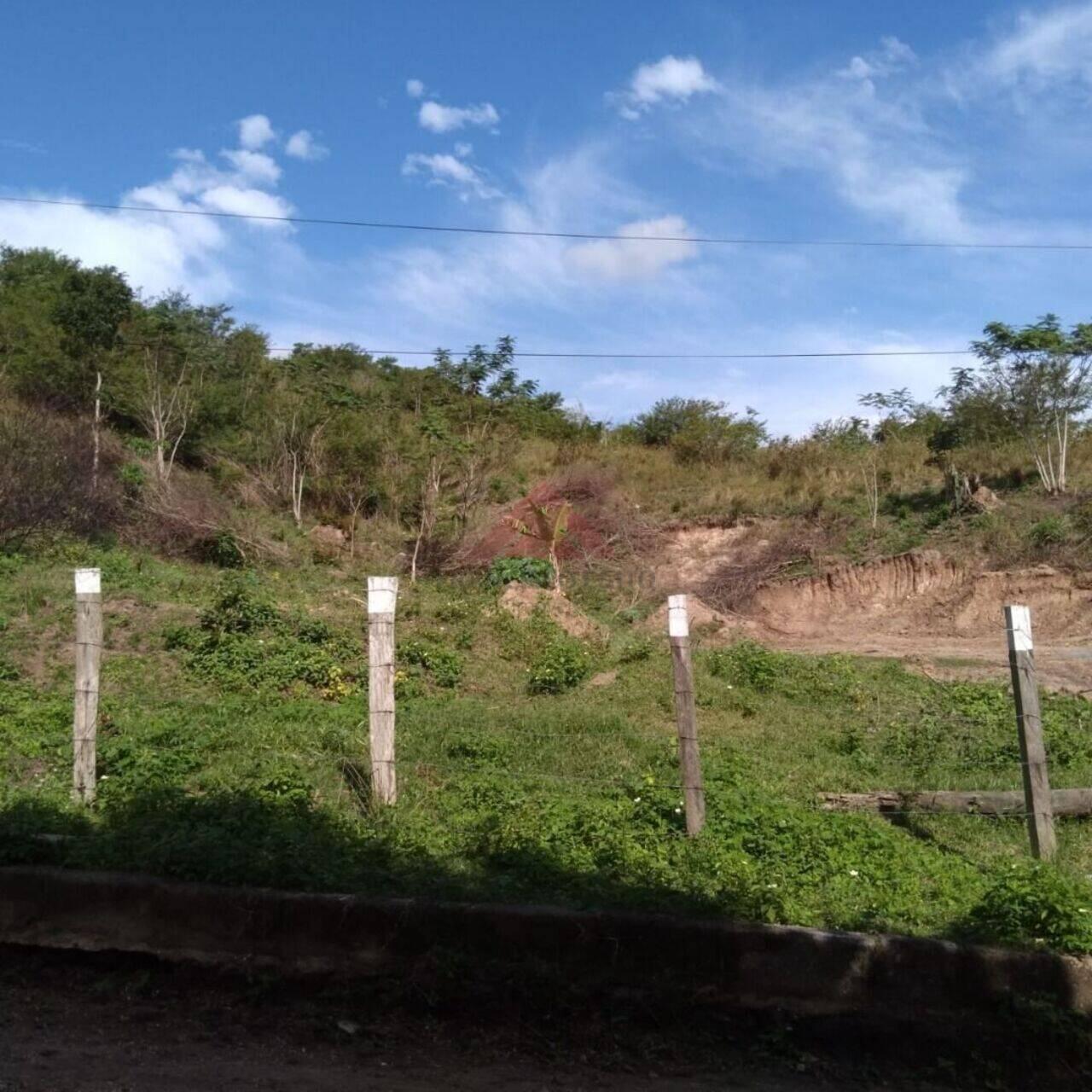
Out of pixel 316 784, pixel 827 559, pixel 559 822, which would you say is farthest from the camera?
pixel 827 559

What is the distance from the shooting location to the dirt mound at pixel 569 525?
22094 millimetres

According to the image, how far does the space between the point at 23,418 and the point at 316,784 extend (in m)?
14.5

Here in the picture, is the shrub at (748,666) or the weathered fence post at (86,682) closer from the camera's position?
the weathered fence post at (86,682)

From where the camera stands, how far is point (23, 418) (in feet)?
62.6

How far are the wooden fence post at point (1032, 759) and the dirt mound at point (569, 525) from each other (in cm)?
1353

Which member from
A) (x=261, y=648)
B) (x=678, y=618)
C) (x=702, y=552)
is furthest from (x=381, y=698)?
(x=702, y=552)

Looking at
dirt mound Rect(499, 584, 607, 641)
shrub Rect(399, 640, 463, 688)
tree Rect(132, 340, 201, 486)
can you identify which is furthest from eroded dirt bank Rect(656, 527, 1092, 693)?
tree Rect(132, 340, 201, 486)

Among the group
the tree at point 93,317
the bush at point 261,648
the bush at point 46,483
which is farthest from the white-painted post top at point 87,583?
the tree at point 93,317

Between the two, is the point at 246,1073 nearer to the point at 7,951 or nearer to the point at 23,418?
the point at 7,951

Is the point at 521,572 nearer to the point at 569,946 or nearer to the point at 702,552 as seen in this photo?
the point at 702,552

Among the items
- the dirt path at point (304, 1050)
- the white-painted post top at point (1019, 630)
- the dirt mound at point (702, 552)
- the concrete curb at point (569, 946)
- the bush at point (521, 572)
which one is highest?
the dirt mound at point (702, 552)

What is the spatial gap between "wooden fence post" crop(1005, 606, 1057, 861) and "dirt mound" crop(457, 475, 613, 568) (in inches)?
533

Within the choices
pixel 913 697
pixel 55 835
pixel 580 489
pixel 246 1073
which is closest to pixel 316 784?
pixel 55 835

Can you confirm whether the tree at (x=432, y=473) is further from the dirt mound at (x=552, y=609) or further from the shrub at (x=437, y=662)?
the shrub at (x=437, y=662)
